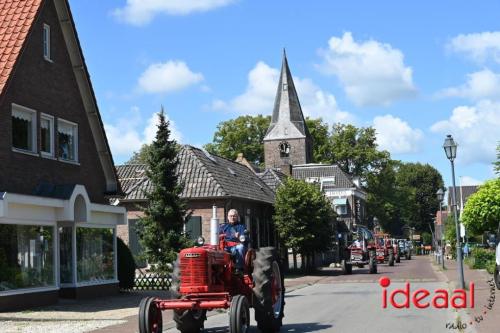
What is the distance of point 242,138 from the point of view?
8919cm

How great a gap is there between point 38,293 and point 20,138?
441 centimetres

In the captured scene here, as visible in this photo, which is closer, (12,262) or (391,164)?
(12,262)

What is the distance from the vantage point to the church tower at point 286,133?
88562 millimetres

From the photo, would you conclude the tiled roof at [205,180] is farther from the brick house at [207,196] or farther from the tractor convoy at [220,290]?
the tractor convoy at [220,290]

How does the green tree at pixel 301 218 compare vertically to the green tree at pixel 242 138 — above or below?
below

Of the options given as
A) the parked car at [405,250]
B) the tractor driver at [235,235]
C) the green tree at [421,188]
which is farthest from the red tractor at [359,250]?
the green tree at [421,188]

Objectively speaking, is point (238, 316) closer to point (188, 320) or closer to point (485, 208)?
point (188, 320)

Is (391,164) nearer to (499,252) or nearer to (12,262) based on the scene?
(499,252)

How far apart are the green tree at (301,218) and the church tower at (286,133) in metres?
47.9

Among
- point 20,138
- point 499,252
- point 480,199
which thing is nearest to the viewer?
point 20,138

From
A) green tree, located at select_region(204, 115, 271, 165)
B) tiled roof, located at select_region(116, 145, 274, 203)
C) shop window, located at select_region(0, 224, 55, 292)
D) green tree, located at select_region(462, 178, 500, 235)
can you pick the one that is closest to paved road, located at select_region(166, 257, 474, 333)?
shop window, located at select_region(0, 224, 55, 292)

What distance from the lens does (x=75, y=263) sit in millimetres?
23016

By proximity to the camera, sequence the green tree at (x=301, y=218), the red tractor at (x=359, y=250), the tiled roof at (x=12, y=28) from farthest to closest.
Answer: the red tractor at (x=359, y=250) < the green tree at (x=301, y=218) < the tiled roof at (x=12, y=28)

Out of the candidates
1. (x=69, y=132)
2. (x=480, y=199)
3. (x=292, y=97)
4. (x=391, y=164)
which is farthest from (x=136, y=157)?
(x=69, y=132)
